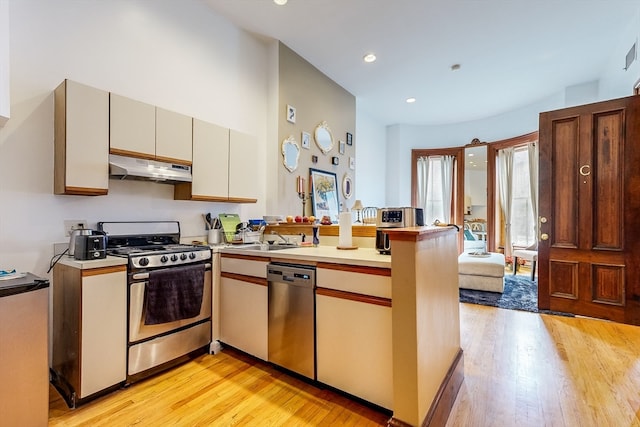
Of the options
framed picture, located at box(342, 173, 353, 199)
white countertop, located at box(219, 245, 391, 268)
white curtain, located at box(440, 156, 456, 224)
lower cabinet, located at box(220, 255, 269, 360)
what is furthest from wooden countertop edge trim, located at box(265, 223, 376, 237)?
white curtain, located at box(440, 156, 456, 224)

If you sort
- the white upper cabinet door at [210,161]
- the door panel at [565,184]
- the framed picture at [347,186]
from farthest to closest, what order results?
the framed picture at [347,186]
the door panel at [565,184]
the white upper cabinet door at [210,161]

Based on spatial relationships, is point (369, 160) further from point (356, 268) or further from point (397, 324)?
point (397, 324)

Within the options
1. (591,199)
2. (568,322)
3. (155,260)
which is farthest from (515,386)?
(155,260)

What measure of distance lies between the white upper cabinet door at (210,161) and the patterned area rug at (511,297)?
3.48m

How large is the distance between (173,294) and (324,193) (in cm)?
271

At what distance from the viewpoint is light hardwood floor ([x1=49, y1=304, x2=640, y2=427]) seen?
174cm

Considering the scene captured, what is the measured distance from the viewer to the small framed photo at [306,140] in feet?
13.6

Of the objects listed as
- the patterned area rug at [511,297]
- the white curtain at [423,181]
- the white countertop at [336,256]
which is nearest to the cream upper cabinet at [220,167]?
the white countertop at [336,256]

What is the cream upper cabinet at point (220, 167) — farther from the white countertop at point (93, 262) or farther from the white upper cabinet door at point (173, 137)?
the white countertop at point (93, 262)

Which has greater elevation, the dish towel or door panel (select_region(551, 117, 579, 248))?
door panel (select_region(551, 117, 579, 248))

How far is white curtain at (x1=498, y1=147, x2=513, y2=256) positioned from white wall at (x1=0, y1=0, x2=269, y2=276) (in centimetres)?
560

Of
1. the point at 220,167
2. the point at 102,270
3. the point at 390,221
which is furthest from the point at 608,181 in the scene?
the point at 102,270

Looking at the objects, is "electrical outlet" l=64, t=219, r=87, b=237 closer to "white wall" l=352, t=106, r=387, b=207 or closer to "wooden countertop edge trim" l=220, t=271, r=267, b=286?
"wooden countertop edge trim" l=220, t=271, r=267, b=286

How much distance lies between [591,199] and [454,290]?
2406 mm
